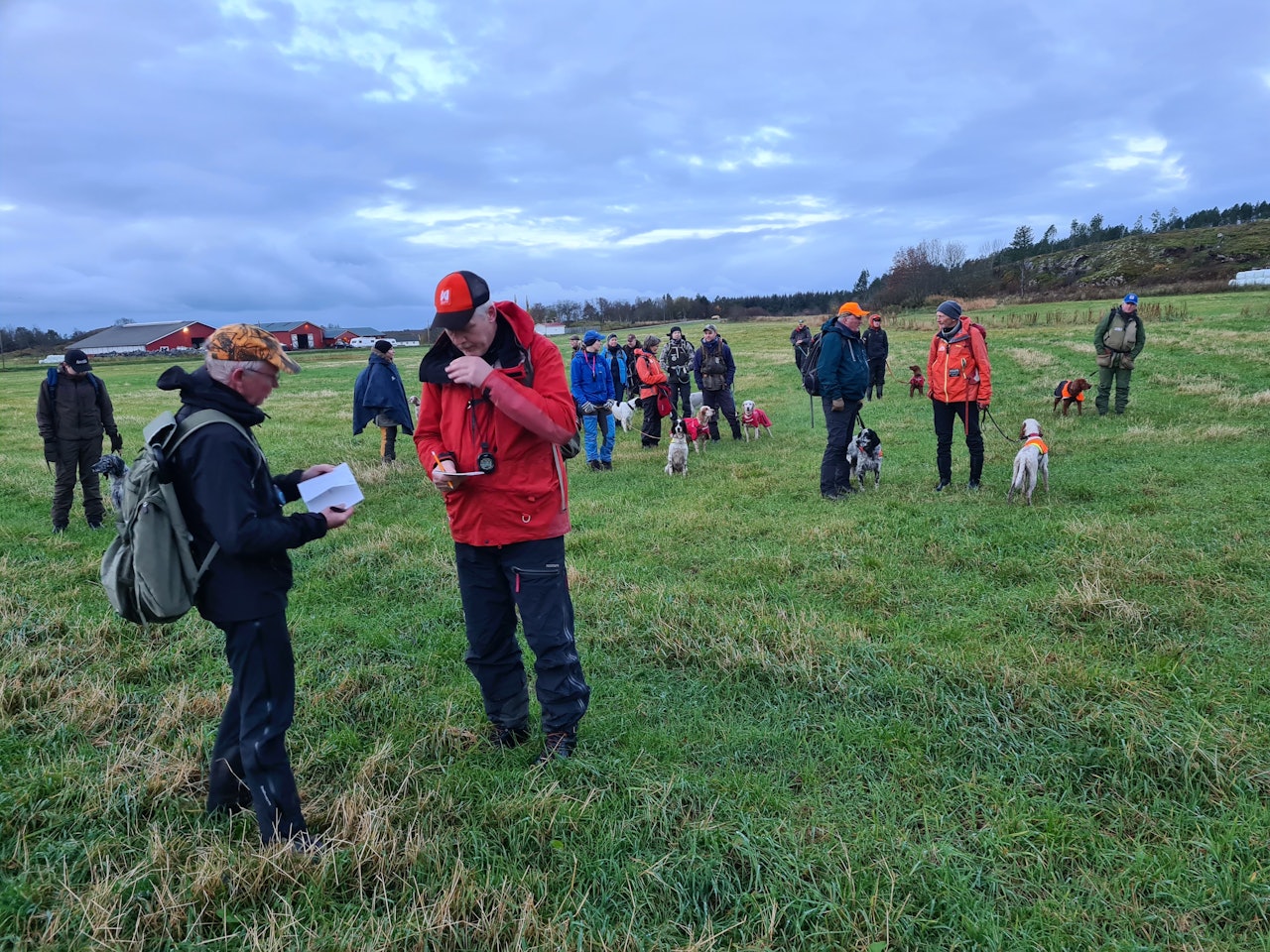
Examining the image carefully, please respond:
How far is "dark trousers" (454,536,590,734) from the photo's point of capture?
347 centimetres

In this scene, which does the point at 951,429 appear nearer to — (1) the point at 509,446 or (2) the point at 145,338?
(1) the point at 509,446

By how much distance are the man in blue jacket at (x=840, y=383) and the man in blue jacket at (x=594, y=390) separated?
391 centimetres

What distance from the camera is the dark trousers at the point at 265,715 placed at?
2.81 m

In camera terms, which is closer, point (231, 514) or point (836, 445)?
point (231, 514)

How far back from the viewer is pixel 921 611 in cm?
529

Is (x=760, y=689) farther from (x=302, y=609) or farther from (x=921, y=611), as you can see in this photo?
(x=302, y=609)

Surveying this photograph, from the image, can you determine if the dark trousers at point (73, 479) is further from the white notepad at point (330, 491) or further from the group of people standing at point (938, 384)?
the group of people standing at point (938, 384)

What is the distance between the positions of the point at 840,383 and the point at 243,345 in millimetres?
7214

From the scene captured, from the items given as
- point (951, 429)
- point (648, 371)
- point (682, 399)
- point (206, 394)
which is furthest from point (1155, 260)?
point (206, 394)

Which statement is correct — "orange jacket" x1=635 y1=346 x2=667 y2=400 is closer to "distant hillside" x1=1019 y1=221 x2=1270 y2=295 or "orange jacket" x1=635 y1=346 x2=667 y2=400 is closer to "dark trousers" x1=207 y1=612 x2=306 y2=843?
"dark trousers" x1=207 y1=612 x2=306 y2=843

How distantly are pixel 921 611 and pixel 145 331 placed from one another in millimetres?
115728

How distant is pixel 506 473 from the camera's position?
133 inches

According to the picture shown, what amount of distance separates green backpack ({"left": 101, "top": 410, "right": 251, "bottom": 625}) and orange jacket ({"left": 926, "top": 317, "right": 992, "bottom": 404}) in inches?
300

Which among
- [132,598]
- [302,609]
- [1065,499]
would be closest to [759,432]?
Result: [1065,499]
